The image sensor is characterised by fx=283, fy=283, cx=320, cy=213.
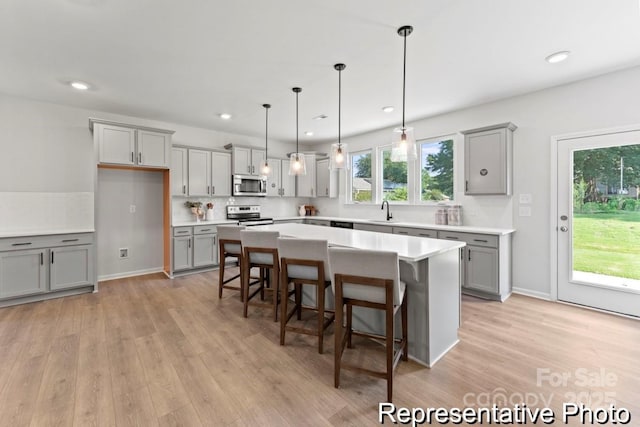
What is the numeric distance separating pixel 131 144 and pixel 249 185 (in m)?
2.09

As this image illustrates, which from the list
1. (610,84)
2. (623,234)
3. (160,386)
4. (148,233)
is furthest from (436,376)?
(148,233)

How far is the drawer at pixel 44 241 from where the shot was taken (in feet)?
11.1

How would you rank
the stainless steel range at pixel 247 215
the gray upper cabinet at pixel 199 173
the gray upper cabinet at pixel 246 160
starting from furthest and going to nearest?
the stainless steel range at pixel 247 215 < the gray upper cabinet at pixel 246 160 < the gray upper cabinet at pixel 199 173

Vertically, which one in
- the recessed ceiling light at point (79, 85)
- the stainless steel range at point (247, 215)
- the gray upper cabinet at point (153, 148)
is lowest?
the stainless steel range at point (247, 215)

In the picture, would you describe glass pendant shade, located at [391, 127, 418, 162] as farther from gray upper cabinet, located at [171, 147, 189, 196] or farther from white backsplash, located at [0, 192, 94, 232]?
white backsplash, located at [0, 192, 94, 232]

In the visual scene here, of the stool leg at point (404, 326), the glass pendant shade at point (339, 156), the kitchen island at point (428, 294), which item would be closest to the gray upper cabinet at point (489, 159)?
the kitchen island at point (428, 294)

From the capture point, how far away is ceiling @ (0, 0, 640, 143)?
2.07m

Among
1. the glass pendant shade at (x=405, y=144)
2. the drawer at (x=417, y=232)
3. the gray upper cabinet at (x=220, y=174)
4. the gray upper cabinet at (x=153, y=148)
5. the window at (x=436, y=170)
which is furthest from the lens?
the gray upper cabinet at (x=220, y=174)

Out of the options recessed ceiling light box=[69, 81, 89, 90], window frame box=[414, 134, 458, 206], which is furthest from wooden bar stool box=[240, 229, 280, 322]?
window frame box=[414, 134, 458, 206]

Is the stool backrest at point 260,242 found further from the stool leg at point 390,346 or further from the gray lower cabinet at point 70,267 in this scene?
the gray lower cabinet at point 70,267

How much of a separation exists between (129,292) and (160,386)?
2.55 meters

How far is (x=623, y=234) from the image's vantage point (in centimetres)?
311

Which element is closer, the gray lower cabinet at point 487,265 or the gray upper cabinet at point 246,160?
the gray lower cabinet at point 487,265

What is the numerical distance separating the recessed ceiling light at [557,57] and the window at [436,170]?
176 cm
